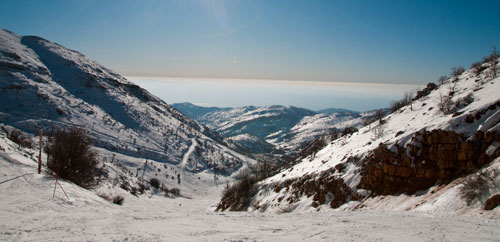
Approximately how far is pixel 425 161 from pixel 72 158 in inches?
1546

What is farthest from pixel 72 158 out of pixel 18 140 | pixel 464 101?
pixel 464 101

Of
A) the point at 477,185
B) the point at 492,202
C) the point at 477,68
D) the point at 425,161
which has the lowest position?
the point at 492,202

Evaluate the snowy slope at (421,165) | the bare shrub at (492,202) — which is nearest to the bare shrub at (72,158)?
the snowy slope at (421,165)

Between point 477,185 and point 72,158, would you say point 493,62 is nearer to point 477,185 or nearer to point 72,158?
point 477,185

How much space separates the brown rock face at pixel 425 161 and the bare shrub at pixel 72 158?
34.4 m

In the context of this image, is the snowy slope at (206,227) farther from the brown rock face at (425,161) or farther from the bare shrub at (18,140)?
the bare shrub at (18,140)

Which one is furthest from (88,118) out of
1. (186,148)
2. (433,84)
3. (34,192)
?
(433,84)

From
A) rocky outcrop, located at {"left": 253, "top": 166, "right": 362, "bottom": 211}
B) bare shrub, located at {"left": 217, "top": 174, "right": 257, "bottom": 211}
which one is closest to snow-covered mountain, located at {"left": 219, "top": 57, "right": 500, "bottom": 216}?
rocky outcrop, located at {"left": 253, "top": 166, "right": 362, "bottom": 211}

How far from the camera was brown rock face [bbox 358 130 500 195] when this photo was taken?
62.2ft

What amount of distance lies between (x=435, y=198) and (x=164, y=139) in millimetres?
191234

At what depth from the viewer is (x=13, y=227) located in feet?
39.1

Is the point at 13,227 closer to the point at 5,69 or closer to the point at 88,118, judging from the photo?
the point at 88,118

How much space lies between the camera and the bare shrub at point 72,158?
1227 inches

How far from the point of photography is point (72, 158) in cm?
3244
